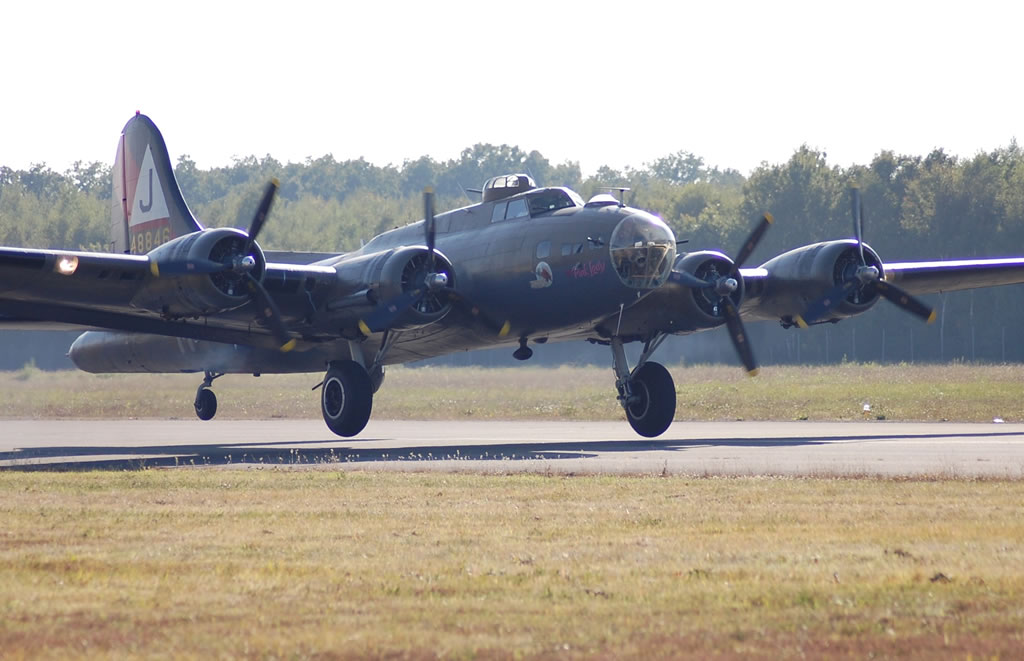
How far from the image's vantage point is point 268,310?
81.9ft

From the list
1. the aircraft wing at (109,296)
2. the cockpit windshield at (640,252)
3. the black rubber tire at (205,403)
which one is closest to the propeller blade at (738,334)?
the cockpit windshield at (640,252)

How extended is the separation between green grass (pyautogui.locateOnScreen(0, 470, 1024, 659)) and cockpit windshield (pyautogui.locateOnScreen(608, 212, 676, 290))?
8.73m

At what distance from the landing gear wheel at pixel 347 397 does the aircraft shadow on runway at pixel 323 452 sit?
503 mm

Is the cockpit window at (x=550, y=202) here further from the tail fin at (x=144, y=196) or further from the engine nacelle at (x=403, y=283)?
the tail fin at (x=144, y=196)

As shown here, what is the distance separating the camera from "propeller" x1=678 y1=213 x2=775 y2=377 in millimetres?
26156

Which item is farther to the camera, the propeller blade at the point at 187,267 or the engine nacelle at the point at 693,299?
the engine nacelle at the point at 693,299

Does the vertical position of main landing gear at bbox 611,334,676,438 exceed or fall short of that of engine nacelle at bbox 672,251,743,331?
it falls short

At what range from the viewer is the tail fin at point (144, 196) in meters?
32.9

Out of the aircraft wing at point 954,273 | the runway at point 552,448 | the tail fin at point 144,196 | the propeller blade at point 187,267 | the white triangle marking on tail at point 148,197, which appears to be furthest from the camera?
the white triangle marking on tail at point 148,197

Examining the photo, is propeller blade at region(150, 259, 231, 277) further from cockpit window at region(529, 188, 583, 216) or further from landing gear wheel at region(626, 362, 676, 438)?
landing gear wheel at region(626, 362, 676, 438)

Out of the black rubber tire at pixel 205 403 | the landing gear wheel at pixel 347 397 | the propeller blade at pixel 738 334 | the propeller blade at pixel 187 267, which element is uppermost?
the propeller blade at pixel 187 267

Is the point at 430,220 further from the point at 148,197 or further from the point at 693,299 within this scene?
the point at 148,197

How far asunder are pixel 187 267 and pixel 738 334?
11422 mm

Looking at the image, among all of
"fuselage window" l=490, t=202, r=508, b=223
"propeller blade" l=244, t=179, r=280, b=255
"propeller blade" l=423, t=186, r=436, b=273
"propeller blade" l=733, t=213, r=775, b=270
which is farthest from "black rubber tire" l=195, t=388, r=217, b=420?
"propeller blade" l=733, t=213, r=775, b=270
